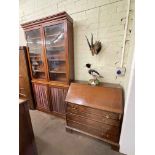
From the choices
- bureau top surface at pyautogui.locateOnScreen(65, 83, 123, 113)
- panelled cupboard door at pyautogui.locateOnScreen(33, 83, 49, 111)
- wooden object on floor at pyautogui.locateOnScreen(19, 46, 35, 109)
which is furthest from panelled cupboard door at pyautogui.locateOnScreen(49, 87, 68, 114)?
wooden object on floor at pyautogui.locateOnScreen(19, 46, 35, 109)

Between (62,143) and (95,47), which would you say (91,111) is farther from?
(95,47)

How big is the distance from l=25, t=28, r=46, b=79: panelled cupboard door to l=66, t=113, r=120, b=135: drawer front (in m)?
1.25

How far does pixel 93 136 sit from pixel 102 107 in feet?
1.87

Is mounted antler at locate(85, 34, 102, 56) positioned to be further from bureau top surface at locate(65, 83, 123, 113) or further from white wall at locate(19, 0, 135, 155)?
bureau top surface at locate(65, 83, 123, 113)

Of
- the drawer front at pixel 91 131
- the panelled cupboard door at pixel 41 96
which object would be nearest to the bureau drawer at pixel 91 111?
the drawer front at pixel 91 131

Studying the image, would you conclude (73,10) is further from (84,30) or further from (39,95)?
(39,95)

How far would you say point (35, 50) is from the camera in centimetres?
234

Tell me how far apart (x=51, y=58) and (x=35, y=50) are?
1.63 ft

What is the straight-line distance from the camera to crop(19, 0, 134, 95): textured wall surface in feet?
5.67

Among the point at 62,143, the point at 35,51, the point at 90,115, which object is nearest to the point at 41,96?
the point at 35,51

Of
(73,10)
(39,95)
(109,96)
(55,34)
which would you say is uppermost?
(73,10)
